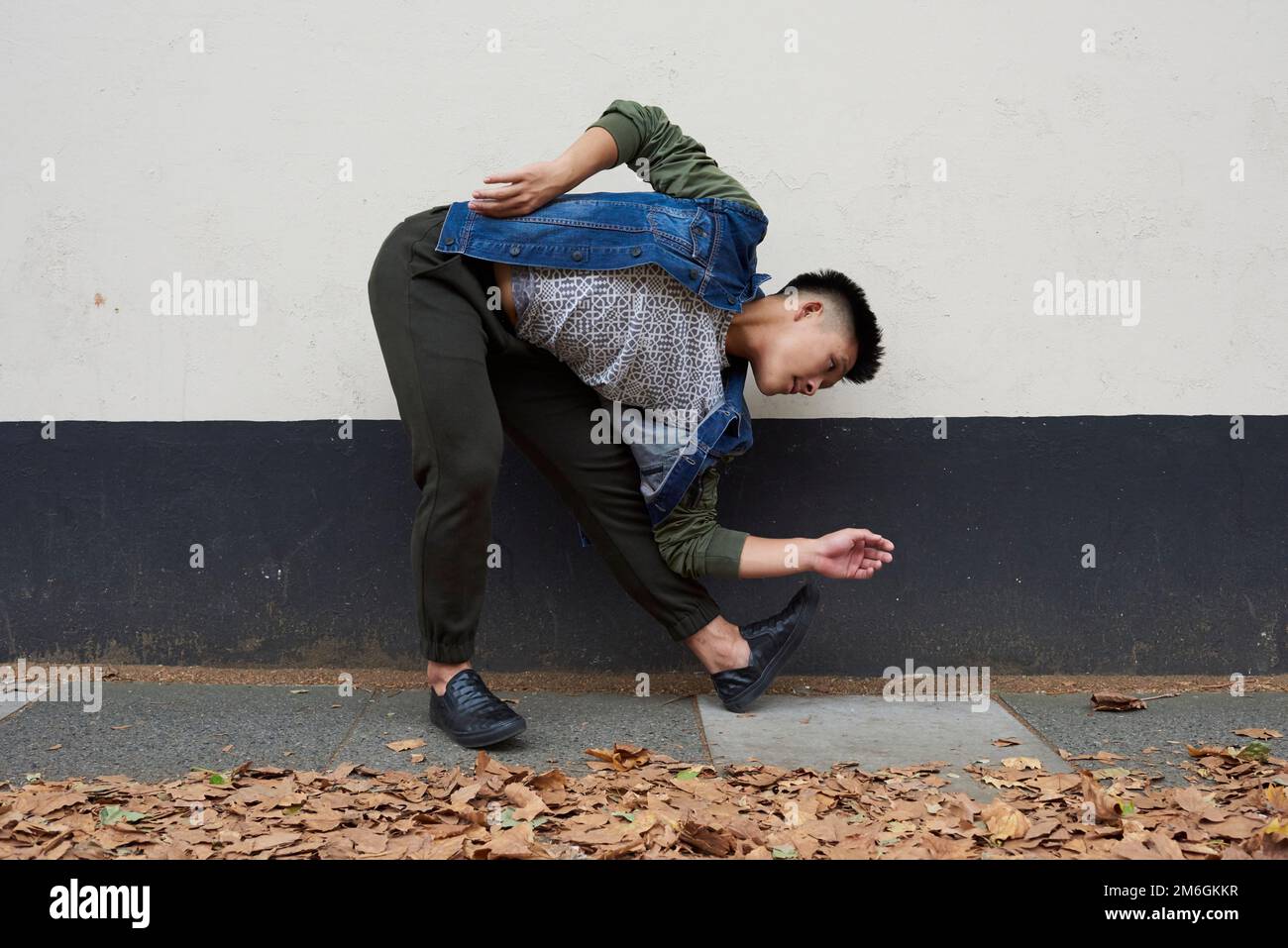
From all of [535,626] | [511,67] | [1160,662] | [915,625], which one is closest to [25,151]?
[511,67]

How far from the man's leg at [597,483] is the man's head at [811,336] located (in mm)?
514

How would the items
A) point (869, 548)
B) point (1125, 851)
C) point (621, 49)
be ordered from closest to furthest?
1. point (1125, 851)
2. point (869, 548)
3. point (621, 49)

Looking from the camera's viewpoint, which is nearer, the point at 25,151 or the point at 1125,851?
the point at 1125,851

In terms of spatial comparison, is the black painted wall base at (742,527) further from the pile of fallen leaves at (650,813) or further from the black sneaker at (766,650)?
the pile of fallen leaves at (650,813)

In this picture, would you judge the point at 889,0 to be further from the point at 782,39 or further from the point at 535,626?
the point at 535,626

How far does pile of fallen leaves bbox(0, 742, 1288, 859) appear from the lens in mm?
2477

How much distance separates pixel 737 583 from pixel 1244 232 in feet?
6.76

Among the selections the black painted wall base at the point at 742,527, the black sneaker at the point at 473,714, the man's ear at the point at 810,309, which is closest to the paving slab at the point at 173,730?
the black painted wall base at the point at 742,527

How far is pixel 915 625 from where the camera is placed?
3.83m

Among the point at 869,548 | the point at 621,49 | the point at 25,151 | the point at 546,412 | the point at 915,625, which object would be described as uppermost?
the point at 621,49

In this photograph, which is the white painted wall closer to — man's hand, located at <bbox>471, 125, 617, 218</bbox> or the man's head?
the man's head

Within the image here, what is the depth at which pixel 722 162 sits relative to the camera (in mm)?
3682

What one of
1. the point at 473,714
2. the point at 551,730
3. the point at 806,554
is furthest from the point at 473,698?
the point at 806,554

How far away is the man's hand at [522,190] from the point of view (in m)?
3.10
